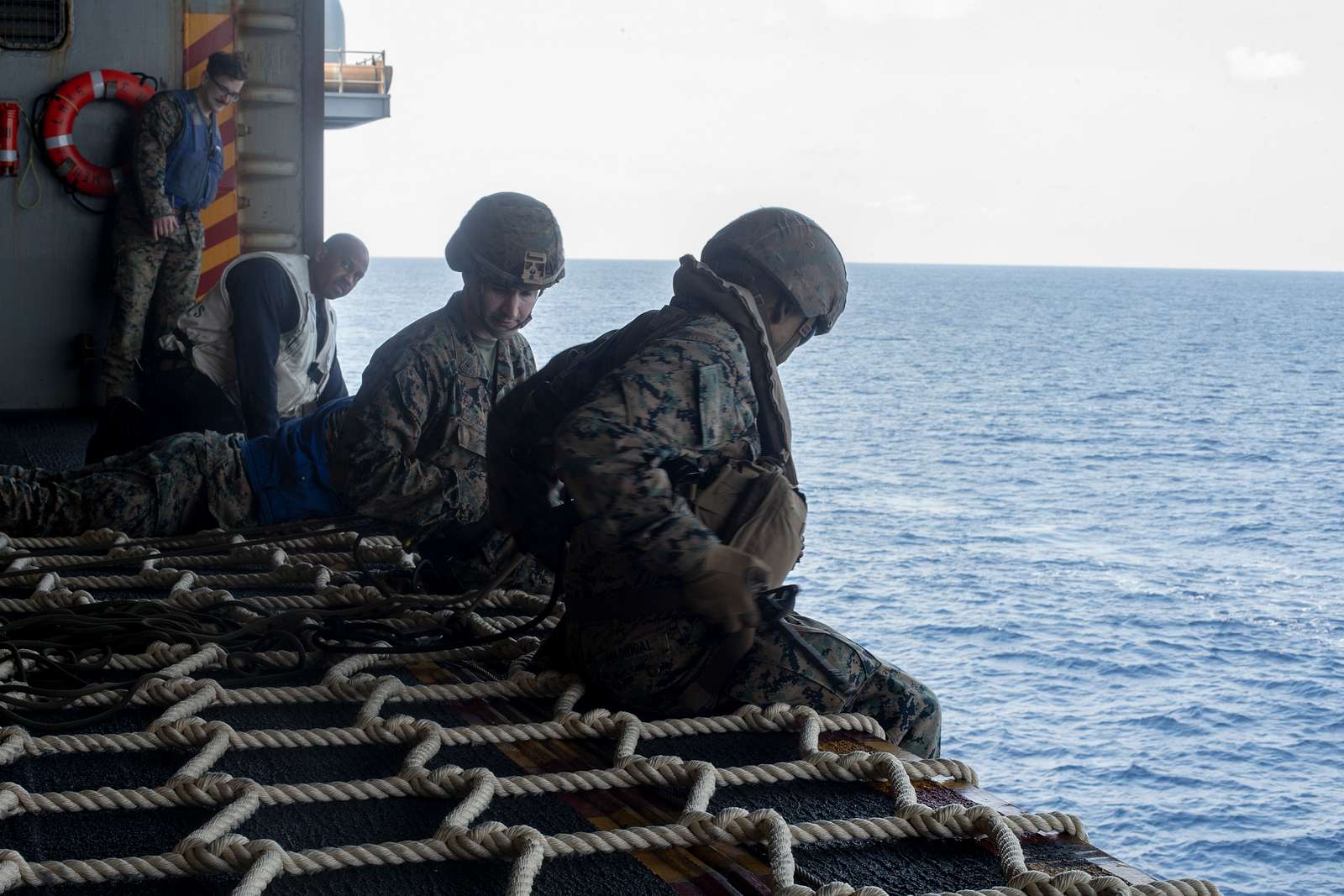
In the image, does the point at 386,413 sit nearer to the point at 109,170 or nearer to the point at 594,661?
the point at 594,661

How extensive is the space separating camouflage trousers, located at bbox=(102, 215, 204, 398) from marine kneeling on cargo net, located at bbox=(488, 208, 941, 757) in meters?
3.34

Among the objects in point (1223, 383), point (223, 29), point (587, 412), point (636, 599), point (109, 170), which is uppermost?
point (223, 29)

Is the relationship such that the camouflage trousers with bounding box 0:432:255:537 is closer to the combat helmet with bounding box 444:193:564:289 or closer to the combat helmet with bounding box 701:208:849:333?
the combat helmet with bounding box 444:193:564:289

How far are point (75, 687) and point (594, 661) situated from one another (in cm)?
102

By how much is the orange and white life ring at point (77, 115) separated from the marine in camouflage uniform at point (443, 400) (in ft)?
7.66

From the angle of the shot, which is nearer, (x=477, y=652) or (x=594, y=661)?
(x=594, y=661)

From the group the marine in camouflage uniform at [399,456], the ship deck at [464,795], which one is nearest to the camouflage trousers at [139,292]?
the marine in camouflage uniform at [399,456]

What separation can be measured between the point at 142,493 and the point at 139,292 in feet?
5.57

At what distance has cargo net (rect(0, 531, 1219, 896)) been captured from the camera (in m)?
1.85

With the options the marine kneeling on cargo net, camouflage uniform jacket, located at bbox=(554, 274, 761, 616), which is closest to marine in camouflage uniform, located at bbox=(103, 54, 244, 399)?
the marine kneeling on cargo net

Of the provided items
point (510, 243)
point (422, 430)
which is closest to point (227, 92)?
point (422, 430)

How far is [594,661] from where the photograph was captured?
Result: 8.37ft

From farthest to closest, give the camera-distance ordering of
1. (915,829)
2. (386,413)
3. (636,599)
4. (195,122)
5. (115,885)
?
(195,122) → (386,413) → (636,599) → (915,829) → (115,885)

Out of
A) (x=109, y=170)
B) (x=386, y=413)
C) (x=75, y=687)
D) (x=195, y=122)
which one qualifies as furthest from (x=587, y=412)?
(x=109, y=170)
